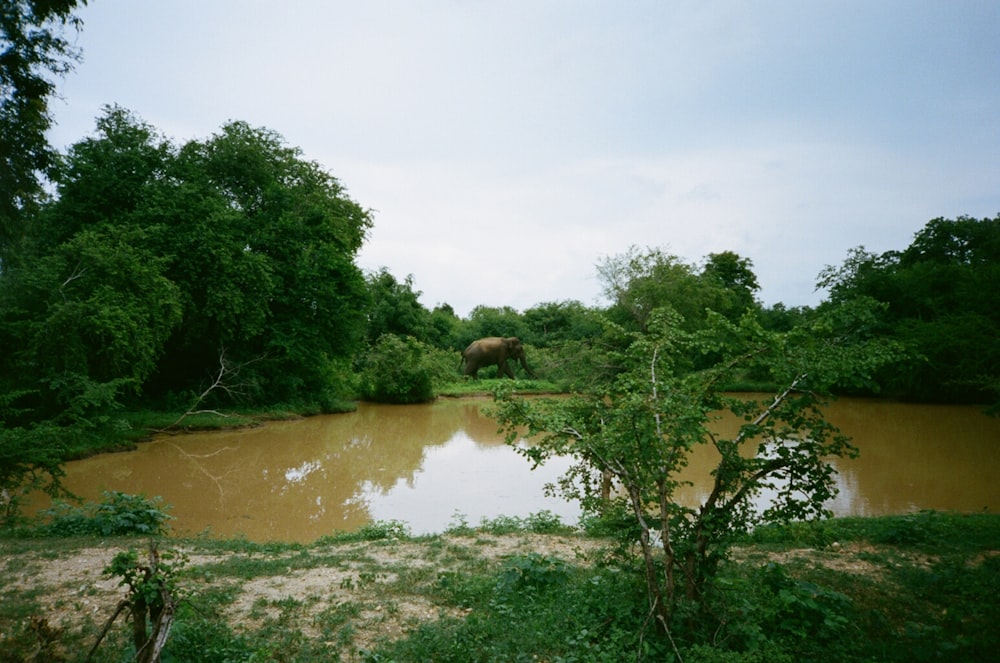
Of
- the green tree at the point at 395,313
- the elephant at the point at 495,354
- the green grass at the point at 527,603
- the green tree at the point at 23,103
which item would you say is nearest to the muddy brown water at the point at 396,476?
the green grass at the point at 527,603

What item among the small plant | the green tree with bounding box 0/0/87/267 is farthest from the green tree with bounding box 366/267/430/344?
the small plant

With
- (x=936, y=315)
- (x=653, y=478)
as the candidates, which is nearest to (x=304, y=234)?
(x=653, y=478)

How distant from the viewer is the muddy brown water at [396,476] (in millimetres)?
9312

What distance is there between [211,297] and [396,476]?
868 cm

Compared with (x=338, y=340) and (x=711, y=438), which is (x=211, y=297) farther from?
(x=711, y=438)

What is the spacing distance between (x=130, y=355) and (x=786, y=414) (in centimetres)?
1428

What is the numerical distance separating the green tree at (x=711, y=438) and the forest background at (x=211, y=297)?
32 cm

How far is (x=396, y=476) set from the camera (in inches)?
475

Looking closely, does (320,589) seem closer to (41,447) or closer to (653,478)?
(653,478)

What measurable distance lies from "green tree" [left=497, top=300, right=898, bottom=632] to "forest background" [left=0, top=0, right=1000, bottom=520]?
32 centimetres

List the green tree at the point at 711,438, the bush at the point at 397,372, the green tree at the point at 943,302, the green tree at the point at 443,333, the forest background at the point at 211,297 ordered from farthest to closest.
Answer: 1. the green tree at the point at 443,333
2. the bush at the point at 397,372
3. the green tree at the point at 943,302
4. the forest background at the point at 211,297
5. the green tree at the point at 711,438

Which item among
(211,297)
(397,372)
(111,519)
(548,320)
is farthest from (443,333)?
(111,519)

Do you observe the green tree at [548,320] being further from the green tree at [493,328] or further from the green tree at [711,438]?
the green tree at [711,438]

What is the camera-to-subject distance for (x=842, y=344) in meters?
4.12
